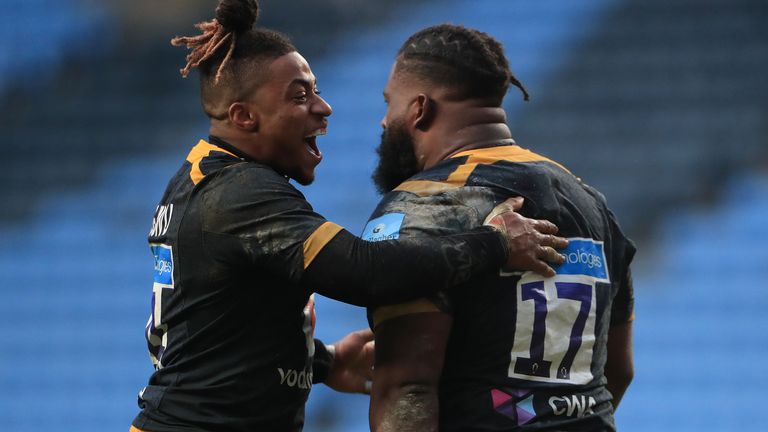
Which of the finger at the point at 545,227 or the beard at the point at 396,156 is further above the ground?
the beard at the point at 396,156

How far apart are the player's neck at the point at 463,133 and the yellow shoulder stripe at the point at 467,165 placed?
2 cm

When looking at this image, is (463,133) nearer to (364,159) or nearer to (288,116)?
(288,116)

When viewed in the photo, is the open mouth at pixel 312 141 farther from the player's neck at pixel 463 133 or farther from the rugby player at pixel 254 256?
the player's neck at pixel 463 133

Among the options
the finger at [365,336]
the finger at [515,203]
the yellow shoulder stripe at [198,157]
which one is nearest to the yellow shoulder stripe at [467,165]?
the finger at [515,203]

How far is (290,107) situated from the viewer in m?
2.84

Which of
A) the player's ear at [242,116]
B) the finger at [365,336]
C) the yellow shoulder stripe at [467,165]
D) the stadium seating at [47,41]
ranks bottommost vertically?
the finger at [365,336]

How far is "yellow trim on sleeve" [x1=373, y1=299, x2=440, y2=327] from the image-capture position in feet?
8.26

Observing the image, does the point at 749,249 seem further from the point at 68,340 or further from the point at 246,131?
the point at 246,131

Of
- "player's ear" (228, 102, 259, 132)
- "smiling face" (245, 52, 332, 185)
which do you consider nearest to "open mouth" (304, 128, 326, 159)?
"smiling face" (245, 52, 332, 185)

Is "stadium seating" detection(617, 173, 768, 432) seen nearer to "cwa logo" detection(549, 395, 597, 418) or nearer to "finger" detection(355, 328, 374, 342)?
"finger" detection(355, 328, 374, 342)

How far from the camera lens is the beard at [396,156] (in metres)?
2.90

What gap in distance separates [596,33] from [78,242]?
4672 millimetres

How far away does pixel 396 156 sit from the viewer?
293 centimetres

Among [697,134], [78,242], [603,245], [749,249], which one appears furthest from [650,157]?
[603,245]
